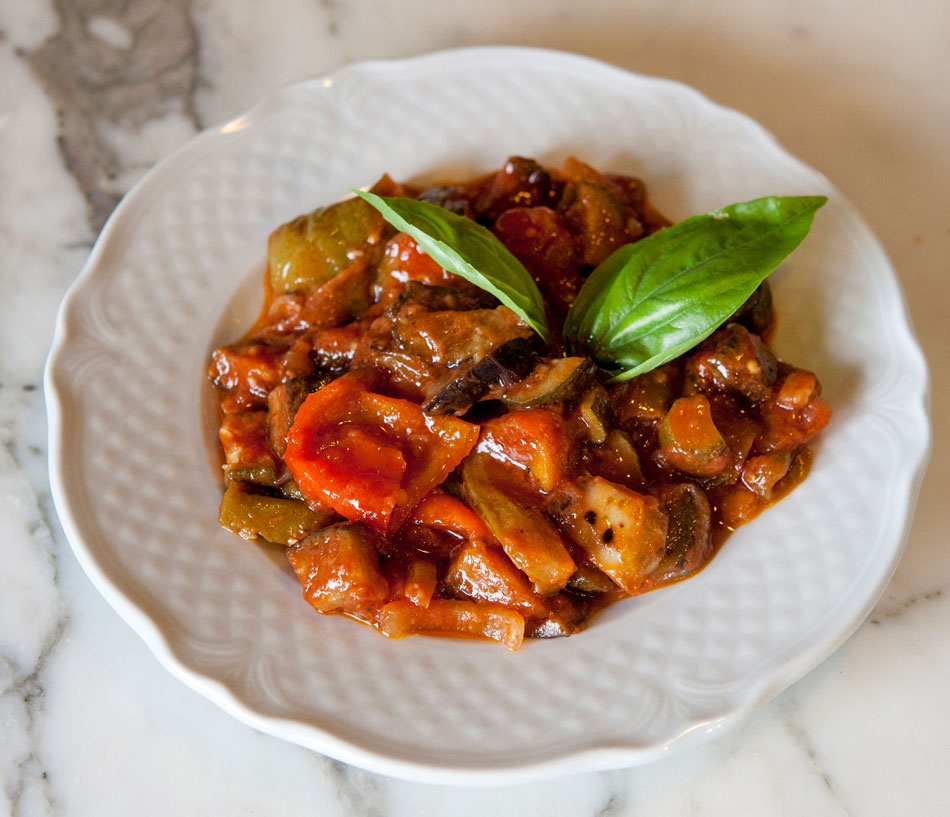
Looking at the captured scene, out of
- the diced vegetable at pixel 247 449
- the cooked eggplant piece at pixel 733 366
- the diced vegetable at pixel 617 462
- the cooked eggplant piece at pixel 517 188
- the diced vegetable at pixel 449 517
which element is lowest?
the diced vegetable at pixel 247 449

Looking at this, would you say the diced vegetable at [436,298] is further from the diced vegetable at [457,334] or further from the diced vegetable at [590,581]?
the diced vegetable at [590,581]

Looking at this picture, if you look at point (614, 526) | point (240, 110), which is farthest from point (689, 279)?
point (240, 110)

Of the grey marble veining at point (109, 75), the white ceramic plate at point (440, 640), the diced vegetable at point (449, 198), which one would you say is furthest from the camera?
the grey marble veining at point (109, 75)

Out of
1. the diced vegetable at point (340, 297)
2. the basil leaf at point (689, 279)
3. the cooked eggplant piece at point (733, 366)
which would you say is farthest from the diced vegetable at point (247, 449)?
the cooked eggplant piece at point (733, 366)

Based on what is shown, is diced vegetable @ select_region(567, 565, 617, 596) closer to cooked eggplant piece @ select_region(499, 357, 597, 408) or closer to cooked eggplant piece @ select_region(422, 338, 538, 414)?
cooked eggplant piece @ select_region(499, 357, 597, 408)

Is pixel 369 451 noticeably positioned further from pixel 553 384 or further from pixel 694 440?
pixel 694 440

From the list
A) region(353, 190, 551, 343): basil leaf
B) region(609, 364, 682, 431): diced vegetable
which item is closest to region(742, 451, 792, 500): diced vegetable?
region(609, 364, 682, 431): diced vegetable
